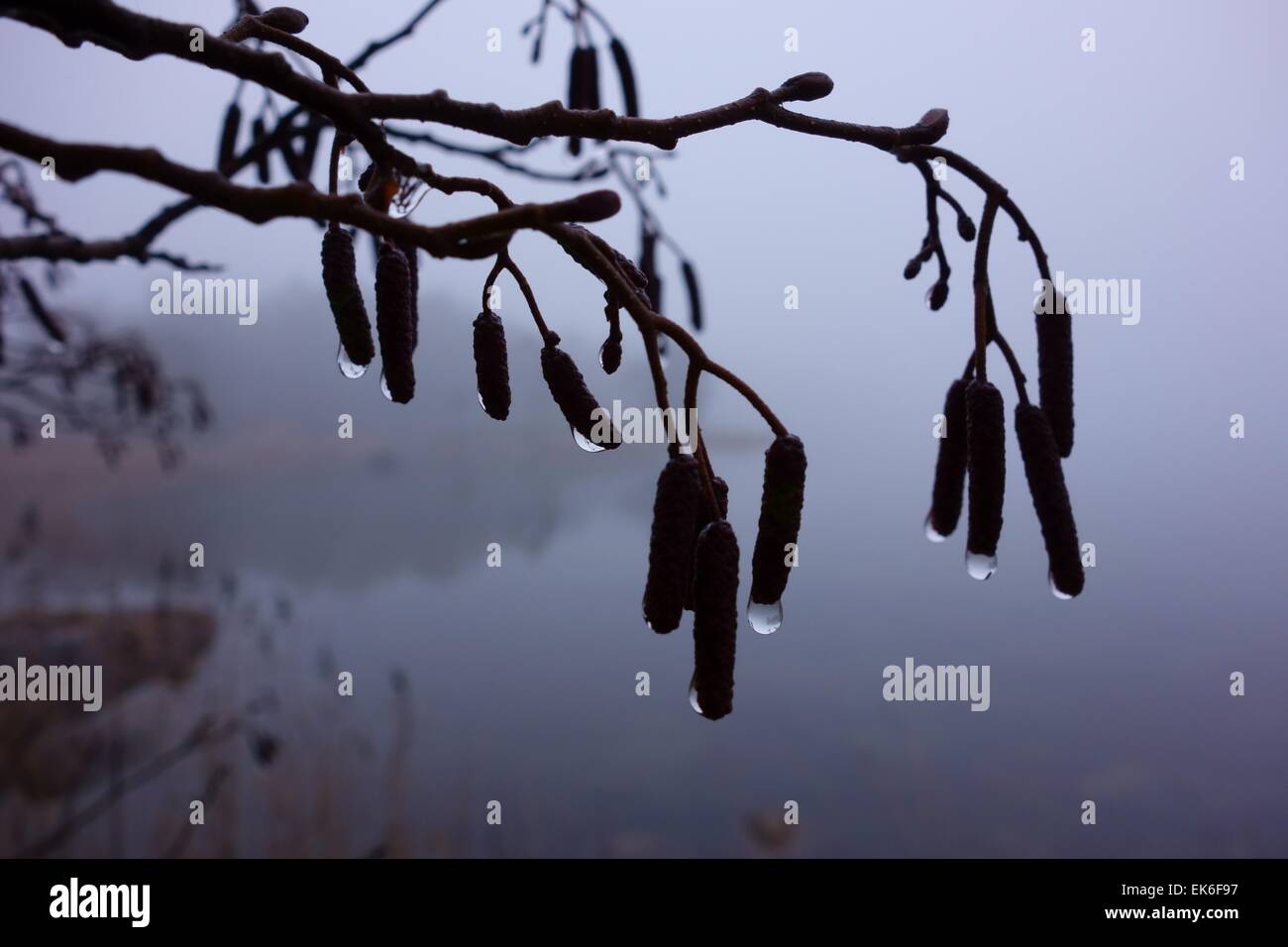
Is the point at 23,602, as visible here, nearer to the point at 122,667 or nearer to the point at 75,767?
the point at 122,667

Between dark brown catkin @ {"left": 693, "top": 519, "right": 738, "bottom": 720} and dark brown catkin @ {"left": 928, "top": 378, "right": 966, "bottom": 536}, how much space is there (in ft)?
0.63

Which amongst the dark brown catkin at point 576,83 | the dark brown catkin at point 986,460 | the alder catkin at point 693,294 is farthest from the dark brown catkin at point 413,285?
the alder catkin at point 693,294

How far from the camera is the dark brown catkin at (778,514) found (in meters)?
0.32

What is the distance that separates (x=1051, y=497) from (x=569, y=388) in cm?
22

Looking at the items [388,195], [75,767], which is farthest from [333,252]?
[75,767]

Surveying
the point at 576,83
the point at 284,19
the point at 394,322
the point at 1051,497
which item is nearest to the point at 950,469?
the point at 1051,497

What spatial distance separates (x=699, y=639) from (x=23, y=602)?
2.06 metres

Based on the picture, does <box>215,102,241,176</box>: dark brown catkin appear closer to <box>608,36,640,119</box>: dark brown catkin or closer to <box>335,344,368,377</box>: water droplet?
<box>608,36,640,119</box>: dark brown catkin

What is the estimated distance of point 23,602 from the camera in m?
1.89

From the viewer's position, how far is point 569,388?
1.31 ft

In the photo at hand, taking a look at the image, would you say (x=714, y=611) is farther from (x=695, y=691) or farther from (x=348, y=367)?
(x=348, y=367)

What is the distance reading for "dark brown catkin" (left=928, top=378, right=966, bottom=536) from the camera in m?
0.46

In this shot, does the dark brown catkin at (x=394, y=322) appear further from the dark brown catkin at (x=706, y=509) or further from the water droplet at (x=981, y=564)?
the water droplet at (x=981, y=564)

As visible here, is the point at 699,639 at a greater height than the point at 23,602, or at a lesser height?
greater
